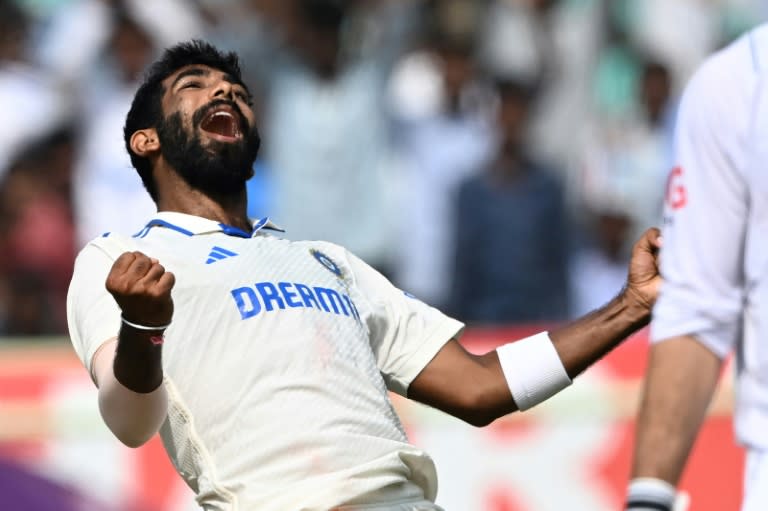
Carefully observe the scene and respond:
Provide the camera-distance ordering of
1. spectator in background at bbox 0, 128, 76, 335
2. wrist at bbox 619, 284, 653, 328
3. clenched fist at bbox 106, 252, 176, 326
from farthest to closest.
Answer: spectator in background at bbox 0, 128, 76, 335 < wrist at bbox 619, 284, 653, 328 < clenched fist at bbox 106, 252, 176, 326

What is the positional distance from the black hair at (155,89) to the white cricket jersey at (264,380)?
0.40 m

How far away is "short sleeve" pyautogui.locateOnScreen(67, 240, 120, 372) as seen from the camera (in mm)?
3939

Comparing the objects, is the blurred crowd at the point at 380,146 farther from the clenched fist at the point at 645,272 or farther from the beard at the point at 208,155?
the clenched fist at the point at 645,272

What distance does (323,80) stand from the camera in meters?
8.34

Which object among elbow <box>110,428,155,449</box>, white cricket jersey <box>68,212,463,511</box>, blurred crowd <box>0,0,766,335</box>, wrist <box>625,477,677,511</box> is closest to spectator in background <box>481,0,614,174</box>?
blurred crowd <box>0,0,766,335</box>

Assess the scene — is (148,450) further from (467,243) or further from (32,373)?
(467,243)

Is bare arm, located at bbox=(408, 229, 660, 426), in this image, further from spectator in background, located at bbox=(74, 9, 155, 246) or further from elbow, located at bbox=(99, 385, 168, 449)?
spectator in background, located at bbox=(74, 9, 155, 246)

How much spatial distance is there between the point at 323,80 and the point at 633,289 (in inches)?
169

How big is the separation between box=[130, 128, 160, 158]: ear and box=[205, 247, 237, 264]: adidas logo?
46cm

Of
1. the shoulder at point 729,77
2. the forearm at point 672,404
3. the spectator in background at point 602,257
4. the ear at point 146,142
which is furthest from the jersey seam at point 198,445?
the spectator in background at point 602,257

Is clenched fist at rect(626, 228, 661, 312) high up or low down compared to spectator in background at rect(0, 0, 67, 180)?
up

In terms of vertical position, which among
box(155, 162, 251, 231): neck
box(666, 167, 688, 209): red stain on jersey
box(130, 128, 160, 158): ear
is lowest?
box(155, 162, 251, 231): neck

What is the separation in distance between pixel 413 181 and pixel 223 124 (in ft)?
12.9

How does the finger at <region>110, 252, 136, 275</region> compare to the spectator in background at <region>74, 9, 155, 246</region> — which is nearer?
the finger at <region>110, 252, 136, 275</region>
